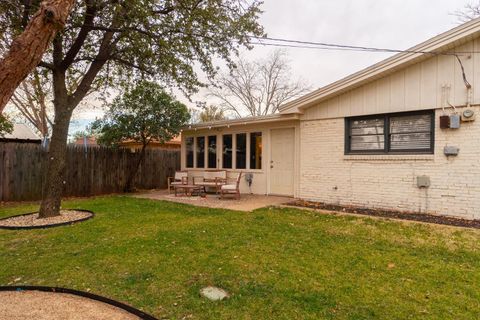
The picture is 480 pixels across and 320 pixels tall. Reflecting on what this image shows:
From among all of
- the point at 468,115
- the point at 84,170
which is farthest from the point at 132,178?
the point at 468,115

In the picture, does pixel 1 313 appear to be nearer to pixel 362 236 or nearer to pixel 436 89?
pixel 362 236

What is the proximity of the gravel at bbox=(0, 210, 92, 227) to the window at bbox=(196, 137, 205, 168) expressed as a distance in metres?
5.79

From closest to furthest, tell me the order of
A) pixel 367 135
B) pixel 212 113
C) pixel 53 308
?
pixel 53 308 → pixel 367 135 → pixel 212 113

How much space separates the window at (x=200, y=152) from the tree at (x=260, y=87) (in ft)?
50.2

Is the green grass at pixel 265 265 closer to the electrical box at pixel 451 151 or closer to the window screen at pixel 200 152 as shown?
the electrical box at pixel 451 151

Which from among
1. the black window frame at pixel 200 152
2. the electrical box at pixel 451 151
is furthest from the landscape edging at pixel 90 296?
the black window frame at pixel 200 152

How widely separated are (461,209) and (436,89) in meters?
2.67

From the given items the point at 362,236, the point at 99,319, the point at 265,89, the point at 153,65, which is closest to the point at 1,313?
the point at 99,319

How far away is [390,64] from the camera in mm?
7176

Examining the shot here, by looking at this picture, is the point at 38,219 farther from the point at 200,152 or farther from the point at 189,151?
the point at 189,151

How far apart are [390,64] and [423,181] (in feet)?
9.21

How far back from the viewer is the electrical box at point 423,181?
6.97m

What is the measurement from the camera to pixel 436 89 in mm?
6855

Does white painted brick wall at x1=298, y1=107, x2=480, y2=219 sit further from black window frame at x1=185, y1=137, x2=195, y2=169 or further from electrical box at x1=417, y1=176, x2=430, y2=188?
black window frame at x1=185, y1=137, x2=195, y2=169
